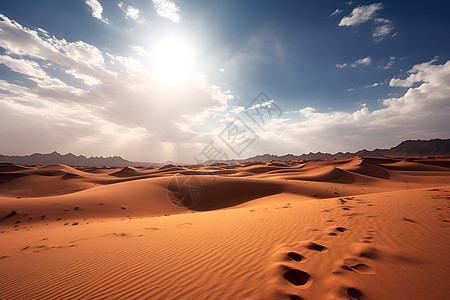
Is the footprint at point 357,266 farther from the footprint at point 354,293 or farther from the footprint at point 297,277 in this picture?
the footprint at point 297,277

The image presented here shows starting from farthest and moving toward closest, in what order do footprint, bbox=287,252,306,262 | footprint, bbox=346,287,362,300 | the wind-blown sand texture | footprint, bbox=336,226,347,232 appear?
1. footprint, bbox=336,226,347,232
2. footprint, bbox=287,252,306,262
3. the wind-blown sand texture
4. footprint, bbox=346,287,362,300

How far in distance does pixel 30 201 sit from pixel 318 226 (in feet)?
54.1

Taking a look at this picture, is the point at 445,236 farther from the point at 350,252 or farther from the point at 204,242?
the point at 204,242

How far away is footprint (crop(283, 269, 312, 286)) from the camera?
2.47m

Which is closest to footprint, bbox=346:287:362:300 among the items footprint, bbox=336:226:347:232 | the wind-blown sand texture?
the wind-blown sand texture

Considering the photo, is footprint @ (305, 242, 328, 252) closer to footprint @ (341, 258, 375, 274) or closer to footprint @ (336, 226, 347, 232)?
footprint @ (341, 258, 375, 274)

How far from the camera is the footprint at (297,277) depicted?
2.47 meters

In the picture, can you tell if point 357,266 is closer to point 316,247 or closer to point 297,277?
point 316,247

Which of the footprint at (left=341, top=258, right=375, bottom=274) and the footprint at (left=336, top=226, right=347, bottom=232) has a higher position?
the footprint at (left=341, top=258, right=375, bottom=274)

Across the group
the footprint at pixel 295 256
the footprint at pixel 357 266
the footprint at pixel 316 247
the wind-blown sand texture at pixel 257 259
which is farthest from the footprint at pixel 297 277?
the footprint at pixel 316 247

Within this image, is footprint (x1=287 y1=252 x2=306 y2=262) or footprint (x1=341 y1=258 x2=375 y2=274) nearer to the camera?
footprint (x1=341 y1=258 x2=375 y2=274)

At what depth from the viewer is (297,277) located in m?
2.58

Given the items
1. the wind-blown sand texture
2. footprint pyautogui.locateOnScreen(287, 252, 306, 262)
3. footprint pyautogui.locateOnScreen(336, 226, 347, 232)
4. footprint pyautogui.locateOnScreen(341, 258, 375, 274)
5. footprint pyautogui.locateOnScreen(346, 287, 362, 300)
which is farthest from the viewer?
footprint pyautogui.locateOnScreen(336, 226, 347, 232)

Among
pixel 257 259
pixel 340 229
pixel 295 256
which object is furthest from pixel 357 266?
pixel 340 229
